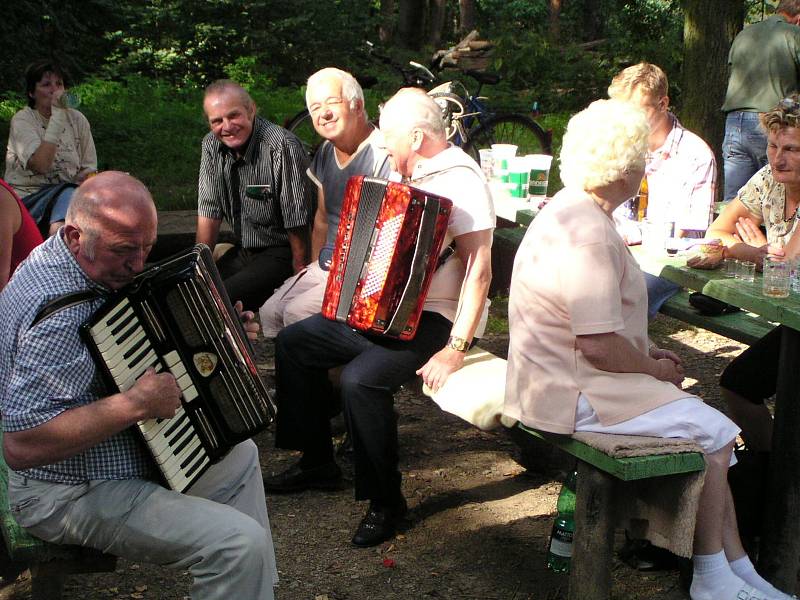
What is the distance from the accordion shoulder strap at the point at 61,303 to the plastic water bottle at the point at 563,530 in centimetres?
172

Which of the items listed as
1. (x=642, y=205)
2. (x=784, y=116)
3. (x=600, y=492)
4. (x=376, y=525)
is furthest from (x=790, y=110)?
(x=376, y=525)

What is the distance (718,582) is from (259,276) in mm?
2653

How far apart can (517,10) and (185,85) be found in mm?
13690

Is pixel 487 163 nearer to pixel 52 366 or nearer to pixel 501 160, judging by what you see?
pixel 501 160

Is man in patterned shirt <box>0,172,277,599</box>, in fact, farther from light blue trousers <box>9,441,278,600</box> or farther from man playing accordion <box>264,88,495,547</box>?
man playing accordion <box>264,88,495,547</box>

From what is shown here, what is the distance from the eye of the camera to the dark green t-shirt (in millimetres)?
6512

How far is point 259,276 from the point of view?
4855mm

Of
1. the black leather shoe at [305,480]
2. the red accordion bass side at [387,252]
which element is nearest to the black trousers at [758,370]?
the red accordion bass side at [387,252]

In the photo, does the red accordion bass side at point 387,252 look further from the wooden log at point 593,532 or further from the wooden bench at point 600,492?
the wooden log at point 593,532

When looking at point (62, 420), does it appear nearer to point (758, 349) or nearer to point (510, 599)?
point (510, 599)

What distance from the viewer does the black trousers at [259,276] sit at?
190 inches

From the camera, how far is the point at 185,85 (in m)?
14.5

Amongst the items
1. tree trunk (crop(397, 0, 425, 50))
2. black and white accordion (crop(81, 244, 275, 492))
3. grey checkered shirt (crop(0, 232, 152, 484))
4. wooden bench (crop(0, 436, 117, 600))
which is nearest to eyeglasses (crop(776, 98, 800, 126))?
black and white accordion (crop(81, 244, 275, 492))

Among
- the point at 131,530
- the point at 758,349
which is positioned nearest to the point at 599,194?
the point at 758,349
